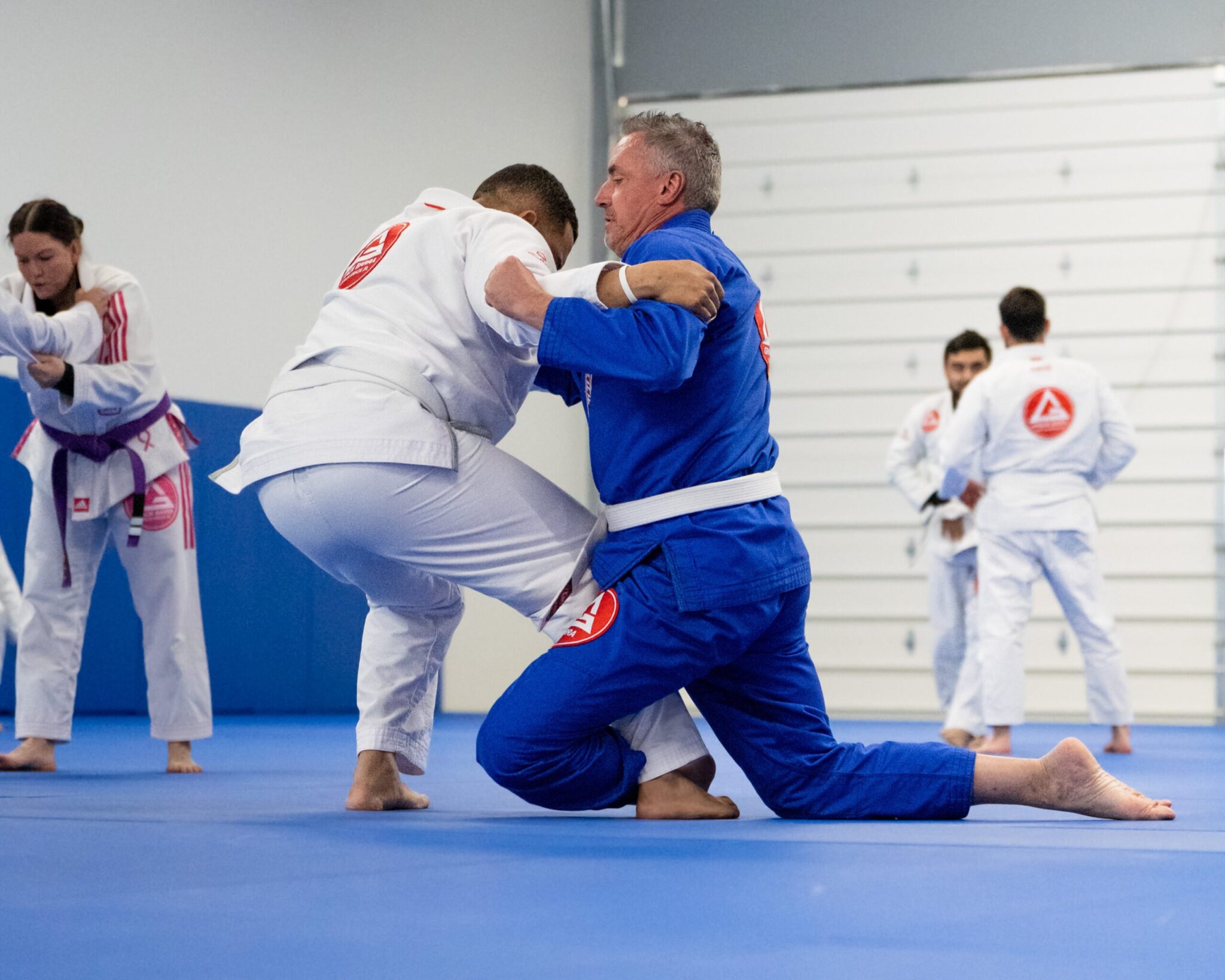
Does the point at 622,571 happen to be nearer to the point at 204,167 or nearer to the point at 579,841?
the point at 579,841

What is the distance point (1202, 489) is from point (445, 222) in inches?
288

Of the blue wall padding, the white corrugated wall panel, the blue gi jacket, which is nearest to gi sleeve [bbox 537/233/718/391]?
the blue gi jacket

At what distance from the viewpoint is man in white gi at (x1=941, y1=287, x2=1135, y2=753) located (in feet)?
19.8

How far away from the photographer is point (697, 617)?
2631mm

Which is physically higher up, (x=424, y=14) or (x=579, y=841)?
(x=424, y=14)

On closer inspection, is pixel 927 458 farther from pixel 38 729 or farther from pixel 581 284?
pixel 581 284

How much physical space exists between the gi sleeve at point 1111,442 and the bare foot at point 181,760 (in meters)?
3.90

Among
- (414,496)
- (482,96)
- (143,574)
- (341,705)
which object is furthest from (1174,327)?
(414,496)

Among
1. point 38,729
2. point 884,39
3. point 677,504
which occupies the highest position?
point 884,39

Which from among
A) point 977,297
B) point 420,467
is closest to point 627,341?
point 420,467

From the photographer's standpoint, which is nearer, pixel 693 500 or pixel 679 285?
pixel 679 285

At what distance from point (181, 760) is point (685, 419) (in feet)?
7.35

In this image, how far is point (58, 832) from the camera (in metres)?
2.41

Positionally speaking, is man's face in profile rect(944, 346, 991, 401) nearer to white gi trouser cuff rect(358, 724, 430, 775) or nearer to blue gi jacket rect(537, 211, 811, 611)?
blue gi jacket rect(537, 211, 811, 611)
